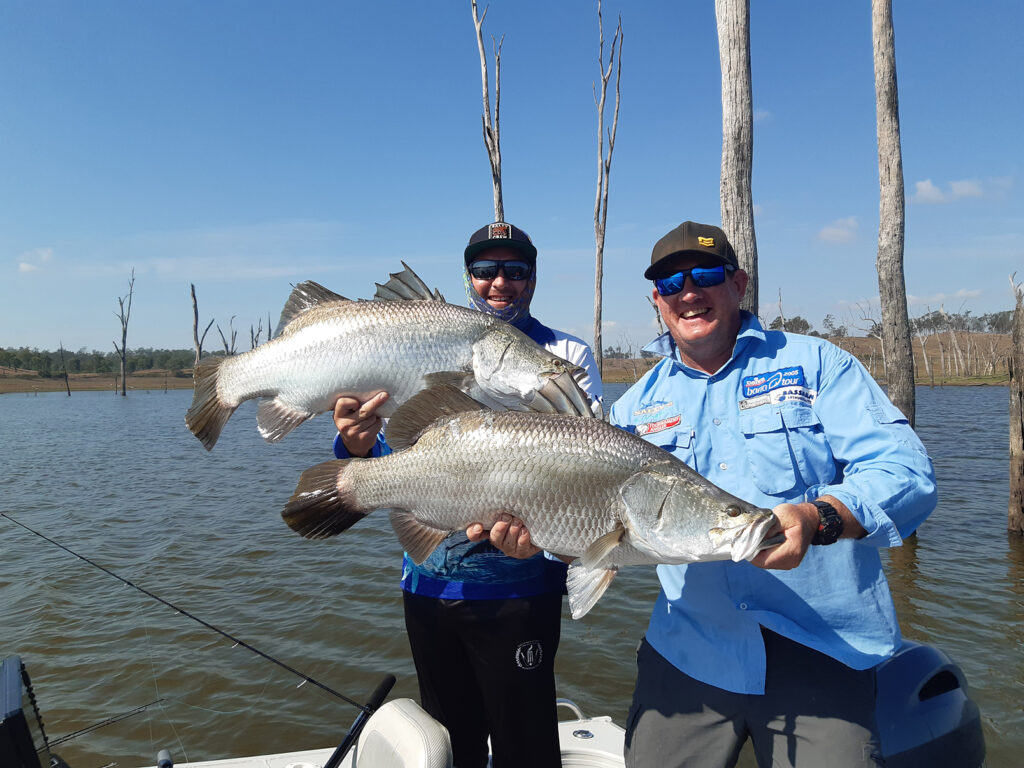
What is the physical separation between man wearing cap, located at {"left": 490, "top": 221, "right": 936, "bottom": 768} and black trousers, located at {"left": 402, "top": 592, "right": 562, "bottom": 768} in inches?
18.6

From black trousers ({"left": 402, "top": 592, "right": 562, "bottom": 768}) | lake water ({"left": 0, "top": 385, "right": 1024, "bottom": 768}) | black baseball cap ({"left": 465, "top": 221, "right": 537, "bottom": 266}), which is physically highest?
black baseball cap ({"left": 465, "top": 221, "right": 537, "bottom": 266})

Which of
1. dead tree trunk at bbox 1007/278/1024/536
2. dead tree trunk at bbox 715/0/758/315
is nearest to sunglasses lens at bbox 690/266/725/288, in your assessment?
dead tree trunk at bbox 715/0/758/315

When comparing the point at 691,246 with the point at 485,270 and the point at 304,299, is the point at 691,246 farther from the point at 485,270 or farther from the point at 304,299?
the point at 304,299

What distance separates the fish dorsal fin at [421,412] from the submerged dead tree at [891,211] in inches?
382

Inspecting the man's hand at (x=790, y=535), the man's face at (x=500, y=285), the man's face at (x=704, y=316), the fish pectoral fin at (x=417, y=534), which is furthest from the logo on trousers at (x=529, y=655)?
the man's face at (x=500, y=285)

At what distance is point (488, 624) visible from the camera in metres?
3.11

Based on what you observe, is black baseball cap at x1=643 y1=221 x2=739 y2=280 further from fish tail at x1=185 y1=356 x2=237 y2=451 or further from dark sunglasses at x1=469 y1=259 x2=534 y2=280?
fish tail at x1=185 y1=356 x2=237 y2=451

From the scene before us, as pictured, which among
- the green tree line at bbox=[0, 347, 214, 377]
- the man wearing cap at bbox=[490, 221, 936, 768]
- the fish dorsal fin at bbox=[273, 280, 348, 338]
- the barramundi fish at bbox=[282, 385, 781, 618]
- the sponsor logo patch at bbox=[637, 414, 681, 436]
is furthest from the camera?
the green tree line at bbox=[0, 347, 214, 377]

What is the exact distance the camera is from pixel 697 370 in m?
3.14

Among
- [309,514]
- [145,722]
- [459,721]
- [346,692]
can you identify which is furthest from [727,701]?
[145,722]

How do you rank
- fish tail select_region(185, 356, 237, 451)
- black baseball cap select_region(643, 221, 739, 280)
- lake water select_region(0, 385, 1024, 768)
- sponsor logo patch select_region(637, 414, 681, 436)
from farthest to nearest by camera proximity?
lake water select_region(0, 385, 1024, 768)
fish tail select_region(185, 356, 237, 451)
sponsor logo patch select_region(637, 414, 681, 436)
black baseball cap select_region(643, 221, 739, 280)

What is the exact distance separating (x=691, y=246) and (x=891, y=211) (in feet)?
30.5

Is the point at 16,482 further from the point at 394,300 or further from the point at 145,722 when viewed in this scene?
the point at 394,300

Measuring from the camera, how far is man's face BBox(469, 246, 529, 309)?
3408 mm
